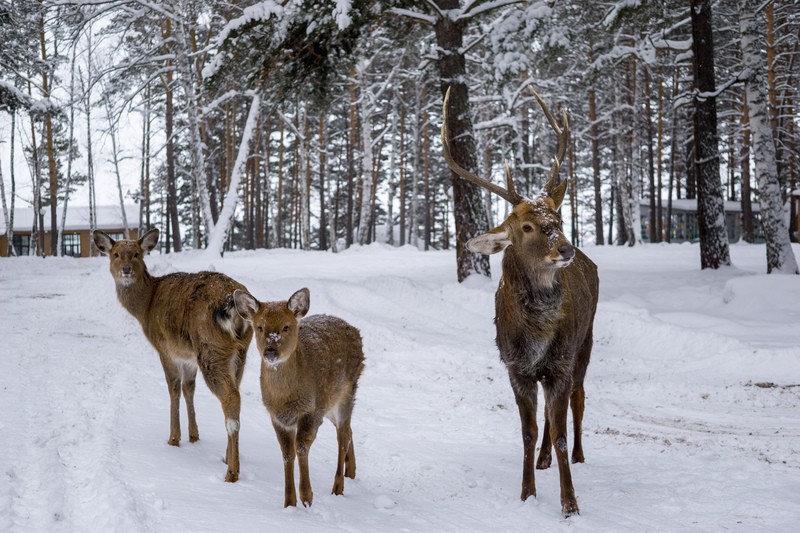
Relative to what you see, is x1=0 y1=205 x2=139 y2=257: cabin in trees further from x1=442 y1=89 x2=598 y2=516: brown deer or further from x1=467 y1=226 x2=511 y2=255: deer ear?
x1=442 y1=89 x2=598 y2=516: brown deer

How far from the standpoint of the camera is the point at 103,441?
5.47m

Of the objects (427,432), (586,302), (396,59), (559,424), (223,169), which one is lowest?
(427,432)

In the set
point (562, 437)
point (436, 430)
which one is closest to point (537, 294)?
point (562, 437)

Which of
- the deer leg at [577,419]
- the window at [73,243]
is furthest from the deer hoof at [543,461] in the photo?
the window at [73,243]

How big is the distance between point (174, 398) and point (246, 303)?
174 cm

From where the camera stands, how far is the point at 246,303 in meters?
4.76

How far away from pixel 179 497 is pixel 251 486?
64cm

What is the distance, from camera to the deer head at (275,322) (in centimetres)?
450

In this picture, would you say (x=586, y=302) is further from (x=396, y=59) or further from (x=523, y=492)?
(x=396, y=59)

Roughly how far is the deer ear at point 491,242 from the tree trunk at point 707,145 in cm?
1222

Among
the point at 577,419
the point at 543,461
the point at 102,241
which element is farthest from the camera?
the point at 102,241

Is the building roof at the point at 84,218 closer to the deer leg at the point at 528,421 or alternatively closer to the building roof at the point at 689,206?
the building roof at the point at 689,206

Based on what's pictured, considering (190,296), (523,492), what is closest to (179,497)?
(190,296)

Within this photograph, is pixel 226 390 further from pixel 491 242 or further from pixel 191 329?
pixel 491 242
